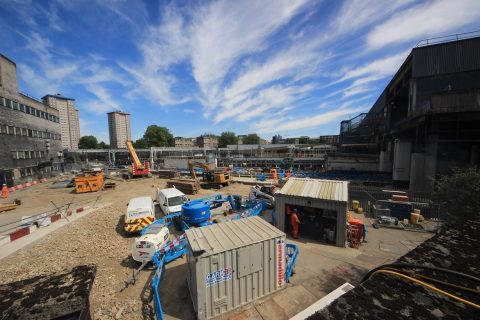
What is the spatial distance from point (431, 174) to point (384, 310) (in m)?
Result: 27.0

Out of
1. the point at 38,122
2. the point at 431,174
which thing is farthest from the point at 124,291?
the point at 38,122

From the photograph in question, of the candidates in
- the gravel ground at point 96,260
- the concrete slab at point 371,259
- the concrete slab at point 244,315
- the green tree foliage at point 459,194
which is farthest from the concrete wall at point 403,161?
the gravel ground at point 96,260

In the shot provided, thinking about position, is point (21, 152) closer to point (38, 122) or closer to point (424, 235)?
point (38, 122)

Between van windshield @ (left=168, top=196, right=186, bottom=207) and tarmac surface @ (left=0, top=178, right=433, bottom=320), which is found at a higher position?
van windshield @ (left=168, top=196, right=186, bottom=207)

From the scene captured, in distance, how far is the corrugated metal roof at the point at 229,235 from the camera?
20.6 feet

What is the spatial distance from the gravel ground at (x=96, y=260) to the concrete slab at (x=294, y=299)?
4.97m

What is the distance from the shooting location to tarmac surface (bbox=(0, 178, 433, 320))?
261 inches

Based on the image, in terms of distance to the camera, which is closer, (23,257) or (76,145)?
(23,257)

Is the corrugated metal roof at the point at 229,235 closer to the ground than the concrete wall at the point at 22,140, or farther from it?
closer to the ground

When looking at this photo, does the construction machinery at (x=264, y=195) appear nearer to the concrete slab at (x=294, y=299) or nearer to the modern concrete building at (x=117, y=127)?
the concrete slab at (x=294, y=299)

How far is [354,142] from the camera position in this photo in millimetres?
46031

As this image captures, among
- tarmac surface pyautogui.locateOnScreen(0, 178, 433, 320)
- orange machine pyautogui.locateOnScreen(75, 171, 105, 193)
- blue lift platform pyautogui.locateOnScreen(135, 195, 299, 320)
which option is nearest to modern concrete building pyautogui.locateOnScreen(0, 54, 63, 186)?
orange machine pyautogui.locateOnScreen(75, 171, 105, 193)

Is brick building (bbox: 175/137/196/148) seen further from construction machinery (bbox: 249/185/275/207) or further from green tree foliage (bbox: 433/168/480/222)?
green tree foliage (bbox: 433/168/480/222)

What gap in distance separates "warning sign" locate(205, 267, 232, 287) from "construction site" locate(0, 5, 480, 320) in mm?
38
